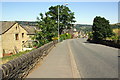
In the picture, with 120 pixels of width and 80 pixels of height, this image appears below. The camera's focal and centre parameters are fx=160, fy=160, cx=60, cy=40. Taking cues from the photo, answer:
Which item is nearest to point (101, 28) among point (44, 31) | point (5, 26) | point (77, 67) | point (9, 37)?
point (44, 31)

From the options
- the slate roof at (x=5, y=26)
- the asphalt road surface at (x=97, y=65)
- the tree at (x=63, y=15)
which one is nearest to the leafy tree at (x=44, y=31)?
the slate roof at (x=5, y=26)

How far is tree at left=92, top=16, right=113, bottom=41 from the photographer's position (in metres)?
38.0

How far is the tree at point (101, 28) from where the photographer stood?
38.0m

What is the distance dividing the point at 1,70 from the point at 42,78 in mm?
3125

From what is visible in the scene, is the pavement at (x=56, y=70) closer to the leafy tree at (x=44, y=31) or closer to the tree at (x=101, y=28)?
the leafy tree at (x=44, y=31)

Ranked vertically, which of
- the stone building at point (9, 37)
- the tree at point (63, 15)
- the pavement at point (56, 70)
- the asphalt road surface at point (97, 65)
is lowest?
the asphalt road surface at point (97, 65)

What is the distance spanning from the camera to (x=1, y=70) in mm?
4395

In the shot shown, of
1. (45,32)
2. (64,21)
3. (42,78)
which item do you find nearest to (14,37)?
(45,32)

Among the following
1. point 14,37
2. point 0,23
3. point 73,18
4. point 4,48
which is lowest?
point 4,48

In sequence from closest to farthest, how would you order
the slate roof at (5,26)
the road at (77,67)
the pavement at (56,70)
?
the pavement at (56,70), the road at (77,67), the slate roof at (5,26)

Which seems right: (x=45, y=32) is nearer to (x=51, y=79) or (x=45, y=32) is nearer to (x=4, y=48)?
(x=4, y=48)

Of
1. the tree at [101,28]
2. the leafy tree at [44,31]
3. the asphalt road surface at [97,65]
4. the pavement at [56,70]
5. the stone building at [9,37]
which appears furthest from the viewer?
the tree at [101,28]

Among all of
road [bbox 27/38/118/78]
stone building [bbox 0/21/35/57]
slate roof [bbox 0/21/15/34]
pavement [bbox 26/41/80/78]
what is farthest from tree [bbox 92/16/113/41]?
pavement [bbox 26/41/80/78]

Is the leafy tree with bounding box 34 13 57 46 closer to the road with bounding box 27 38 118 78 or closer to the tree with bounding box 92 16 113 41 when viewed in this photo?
the road with bounding box 27 38 118 78
